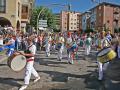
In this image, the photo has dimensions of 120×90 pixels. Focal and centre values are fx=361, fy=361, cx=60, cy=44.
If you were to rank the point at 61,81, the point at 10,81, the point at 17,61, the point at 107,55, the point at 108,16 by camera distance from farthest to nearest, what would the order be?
the point at 108,16 < the point at 61,81 < the point at 10,81 < the point at 17,61 < the point at 107,55

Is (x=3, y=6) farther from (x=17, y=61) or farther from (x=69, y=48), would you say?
(x=17, y=61)

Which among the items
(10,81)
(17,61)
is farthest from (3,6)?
(17,61)

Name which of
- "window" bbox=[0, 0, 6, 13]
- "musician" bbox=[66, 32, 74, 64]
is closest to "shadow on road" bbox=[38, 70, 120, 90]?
"musician" bbox=[66, 32, 74, 64]

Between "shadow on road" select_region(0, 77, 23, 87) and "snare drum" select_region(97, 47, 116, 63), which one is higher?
"snare drum" select_region(97, 47, 116, 63)

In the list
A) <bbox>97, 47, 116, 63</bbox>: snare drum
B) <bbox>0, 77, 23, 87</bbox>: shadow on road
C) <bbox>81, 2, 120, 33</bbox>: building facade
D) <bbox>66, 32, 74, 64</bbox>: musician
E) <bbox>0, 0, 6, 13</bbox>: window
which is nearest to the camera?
<bbox>97, 47, 116, 63</bbox>: snare drum

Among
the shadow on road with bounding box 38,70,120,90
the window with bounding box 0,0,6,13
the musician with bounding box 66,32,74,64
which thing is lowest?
the shadow on road with bounding box 38,70,120,90

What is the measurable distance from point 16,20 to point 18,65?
37.1 metres

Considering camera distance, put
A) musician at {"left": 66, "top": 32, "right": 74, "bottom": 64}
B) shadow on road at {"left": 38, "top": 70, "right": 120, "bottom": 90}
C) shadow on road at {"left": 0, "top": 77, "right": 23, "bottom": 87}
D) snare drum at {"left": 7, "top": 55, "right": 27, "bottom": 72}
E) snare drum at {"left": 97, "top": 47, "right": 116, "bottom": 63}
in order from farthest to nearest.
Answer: musician at {"left": 66, "top": 32, "right": 74, "bottom": 64}, shadow on road at {"left": 0, "top": 77, "right": 23, "bottom": 87}, shadow on road at {"left": 38, "top": 70, "right": 120, "bottom": 90}, snare drum at {"left": 7, "top": 55, "right": 27, "bottom": 72}, snare drum at {"left": 97, "top": 47, "right": 116, "bottom": 63}

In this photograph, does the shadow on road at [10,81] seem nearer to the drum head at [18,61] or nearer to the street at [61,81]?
the street at [61,81]

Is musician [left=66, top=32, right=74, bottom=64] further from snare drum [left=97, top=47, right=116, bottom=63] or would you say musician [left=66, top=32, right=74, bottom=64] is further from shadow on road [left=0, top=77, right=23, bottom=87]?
snare drum [left=97, top=47, right=116, bottom=63]

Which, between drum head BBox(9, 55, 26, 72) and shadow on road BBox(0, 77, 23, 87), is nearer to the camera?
drum head BBox(9, 55, 26, 72)

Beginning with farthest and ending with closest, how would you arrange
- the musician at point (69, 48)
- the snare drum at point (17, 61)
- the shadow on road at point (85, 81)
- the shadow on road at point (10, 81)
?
the musician at point (69, 48), the shadow on road at point (10, 81), the shadow on road at point (85, 81), the snare drum at point (17, 61)

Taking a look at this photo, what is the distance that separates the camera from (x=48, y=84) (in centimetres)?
1186

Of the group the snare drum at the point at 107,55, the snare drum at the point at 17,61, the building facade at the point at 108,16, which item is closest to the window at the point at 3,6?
the snare drum at the point at 17,61
